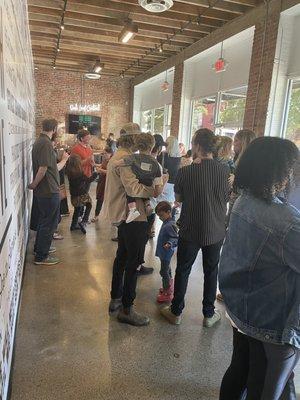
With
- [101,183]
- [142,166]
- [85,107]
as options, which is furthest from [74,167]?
[85,107]

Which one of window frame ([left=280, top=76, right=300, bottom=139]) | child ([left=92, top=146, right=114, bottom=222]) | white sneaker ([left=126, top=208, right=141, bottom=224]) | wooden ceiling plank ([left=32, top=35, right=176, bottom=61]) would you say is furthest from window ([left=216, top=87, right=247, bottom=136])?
white sneaker ([left=126, top=208, right=141, bottom=224])

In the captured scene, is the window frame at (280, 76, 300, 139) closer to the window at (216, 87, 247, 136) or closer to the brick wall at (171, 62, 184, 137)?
the window at (216, 87, 247, 136)

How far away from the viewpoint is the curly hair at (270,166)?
1.18m

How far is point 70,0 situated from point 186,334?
5.76 meters

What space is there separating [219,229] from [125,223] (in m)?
0.71

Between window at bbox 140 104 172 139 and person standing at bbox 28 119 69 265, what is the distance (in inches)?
266

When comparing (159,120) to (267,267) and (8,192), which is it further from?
(267,267)

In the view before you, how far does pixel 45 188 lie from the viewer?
136 inches

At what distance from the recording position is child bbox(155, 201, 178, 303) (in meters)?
2.83

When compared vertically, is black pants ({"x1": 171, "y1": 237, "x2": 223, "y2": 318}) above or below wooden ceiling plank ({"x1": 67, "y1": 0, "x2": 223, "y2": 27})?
below

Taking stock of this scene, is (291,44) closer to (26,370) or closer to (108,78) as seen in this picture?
(26,370)

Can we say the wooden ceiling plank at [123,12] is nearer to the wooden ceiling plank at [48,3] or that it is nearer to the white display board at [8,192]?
the wooden ceiling plank at [48,3]

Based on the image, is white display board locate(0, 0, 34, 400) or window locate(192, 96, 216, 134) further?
window locate(192, 96, 216, 134)

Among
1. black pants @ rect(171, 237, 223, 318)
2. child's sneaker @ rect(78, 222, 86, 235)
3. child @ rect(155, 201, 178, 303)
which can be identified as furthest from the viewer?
child's sneaker @ rect(78, 222, 86, 235)
